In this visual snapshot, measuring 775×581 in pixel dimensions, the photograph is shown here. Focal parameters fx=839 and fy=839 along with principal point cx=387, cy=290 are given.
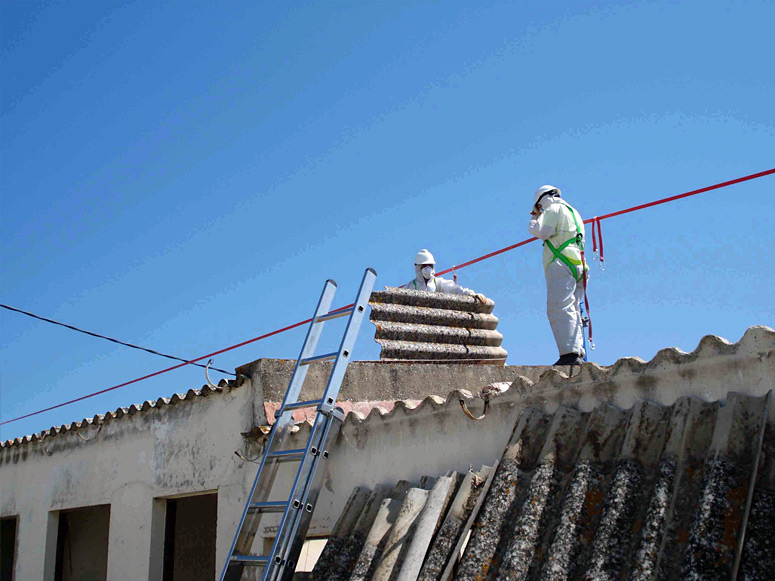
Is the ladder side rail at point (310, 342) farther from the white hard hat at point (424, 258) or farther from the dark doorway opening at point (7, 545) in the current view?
the dark doorway opening at point (7, 545)

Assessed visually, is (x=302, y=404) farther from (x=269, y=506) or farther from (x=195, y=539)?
(x=195, y=539)

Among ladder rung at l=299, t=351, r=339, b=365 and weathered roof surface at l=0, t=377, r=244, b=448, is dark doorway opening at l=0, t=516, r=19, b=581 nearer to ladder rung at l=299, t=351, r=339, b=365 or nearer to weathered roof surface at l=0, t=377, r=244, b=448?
weathered roof surface at l=0, t=377, r=244, b=448

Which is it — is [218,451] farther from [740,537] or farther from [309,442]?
[740,537]

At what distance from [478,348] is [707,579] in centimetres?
500

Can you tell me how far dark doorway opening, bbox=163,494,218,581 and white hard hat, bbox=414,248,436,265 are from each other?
356 cm

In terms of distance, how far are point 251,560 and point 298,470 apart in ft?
1.96

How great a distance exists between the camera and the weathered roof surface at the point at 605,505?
328cm

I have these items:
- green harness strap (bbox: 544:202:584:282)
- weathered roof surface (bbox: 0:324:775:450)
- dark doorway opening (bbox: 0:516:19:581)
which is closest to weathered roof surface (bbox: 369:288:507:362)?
green harness strap (bbox: 544:202:584:282)

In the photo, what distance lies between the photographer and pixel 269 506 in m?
5.27

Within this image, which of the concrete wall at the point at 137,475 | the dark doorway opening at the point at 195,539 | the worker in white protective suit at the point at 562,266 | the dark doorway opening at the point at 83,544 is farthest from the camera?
the dark doorway opening at the point at 83,544

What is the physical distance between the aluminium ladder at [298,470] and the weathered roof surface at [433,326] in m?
1.71

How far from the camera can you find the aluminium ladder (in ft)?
16.4

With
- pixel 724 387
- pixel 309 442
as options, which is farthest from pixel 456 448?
pixel 724 387

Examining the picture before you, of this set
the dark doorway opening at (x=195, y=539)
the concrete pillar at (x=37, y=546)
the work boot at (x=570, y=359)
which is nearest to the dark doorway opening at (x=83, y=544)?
the concrete pillar at (x=37, y=546)
